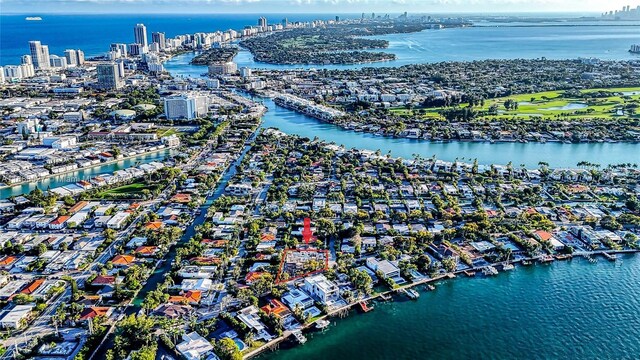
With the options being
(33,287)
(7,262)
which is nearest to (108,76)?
(7,262)

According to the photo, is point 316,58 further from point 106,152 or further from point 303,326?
point 303,326

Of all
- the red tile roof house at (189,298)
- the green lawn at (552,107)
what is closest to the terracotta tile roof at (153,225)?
the red tile roof house at (189,298)

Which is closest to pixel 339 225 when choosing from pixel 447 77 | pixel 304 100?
pixel 304 100

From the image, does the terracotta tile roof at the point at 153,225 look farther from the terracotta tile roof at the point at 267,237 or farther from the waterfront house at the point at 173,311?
the waterfront house at the point at 173,311

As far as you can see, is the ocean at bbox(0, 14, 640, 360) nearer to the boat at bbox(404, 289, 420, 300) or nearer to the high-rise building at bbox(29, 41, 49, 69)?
the boat at bbox(404, 289, 420, 300)

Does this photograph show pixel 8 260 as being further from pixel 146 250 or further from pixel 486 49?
pixel 486 49
